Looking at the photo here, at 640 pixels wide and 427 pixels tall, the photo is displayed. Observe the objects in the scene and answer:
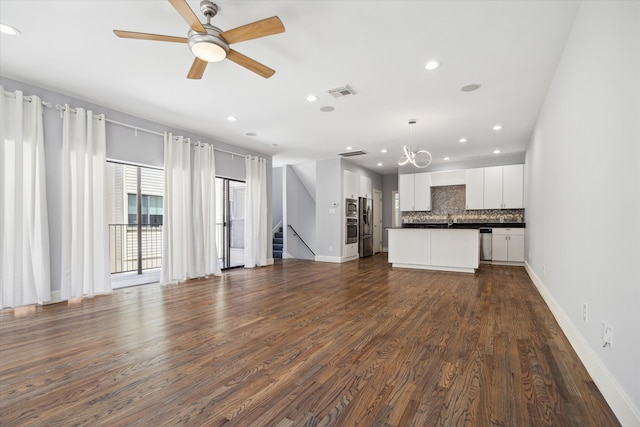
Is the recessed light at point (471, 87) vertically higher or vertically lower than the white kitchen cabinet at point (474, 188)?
higher

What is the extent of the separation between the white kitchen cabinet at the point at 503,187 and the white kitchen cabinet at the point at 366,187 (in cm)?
338

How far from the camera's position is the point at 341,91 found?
12.7 ft

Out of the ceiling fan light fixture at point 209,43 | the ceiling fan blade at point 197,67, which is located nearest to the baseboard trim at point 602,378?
the ceiling fan light fixture at point 209,43

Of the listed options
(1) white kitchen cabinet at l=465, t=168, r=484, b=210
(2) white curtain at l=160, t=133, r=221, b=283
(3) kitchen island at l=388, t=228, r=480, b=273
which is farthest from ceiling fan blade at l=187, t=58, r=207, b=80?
(1) white kitchen cabinet at l=465, t=168, r=484, b=210

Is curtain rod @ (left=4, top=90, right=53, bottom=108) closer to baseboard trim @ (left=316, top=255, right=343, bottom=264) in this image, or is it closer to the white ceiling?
the white ceiling

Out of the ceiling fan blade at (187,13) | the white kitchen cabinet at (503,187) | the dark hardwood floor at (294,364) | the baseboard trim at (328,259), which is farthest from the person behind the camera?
the baseboard trim at (328,259)

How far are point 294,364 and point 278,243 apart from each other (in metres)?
7.45

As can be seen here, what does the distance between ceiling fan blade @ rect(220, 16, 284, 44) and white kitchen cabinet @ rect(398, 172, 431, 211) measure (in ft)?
23.9

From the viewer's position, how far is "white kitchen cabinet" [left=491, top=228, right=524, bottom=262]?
706 cm

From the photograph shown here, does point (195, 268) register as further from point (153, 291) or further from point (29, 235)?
point (29, 235)

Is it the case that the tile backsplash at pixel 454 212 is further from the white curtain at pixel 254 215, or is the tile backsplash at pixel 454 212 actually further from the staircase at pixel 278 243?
the white curtain at pixel 254 215

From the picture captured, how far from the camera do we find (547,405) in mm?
1709

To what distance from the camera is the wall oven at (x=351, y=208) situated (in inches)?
328

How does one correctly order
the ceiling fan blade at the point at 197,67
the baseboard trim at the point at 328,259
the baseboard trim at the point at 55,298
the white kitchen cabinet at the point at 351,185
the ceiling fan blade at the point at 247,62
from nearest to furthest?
the ceiling fan blade at the point at 247,62 → the ceiling fan blade at the point at 197,67 → the baseboard trim at the point at 55,298 → the baseboard trim at the point at 328,259 → the white kitchen cabinet at the point at 351,185
